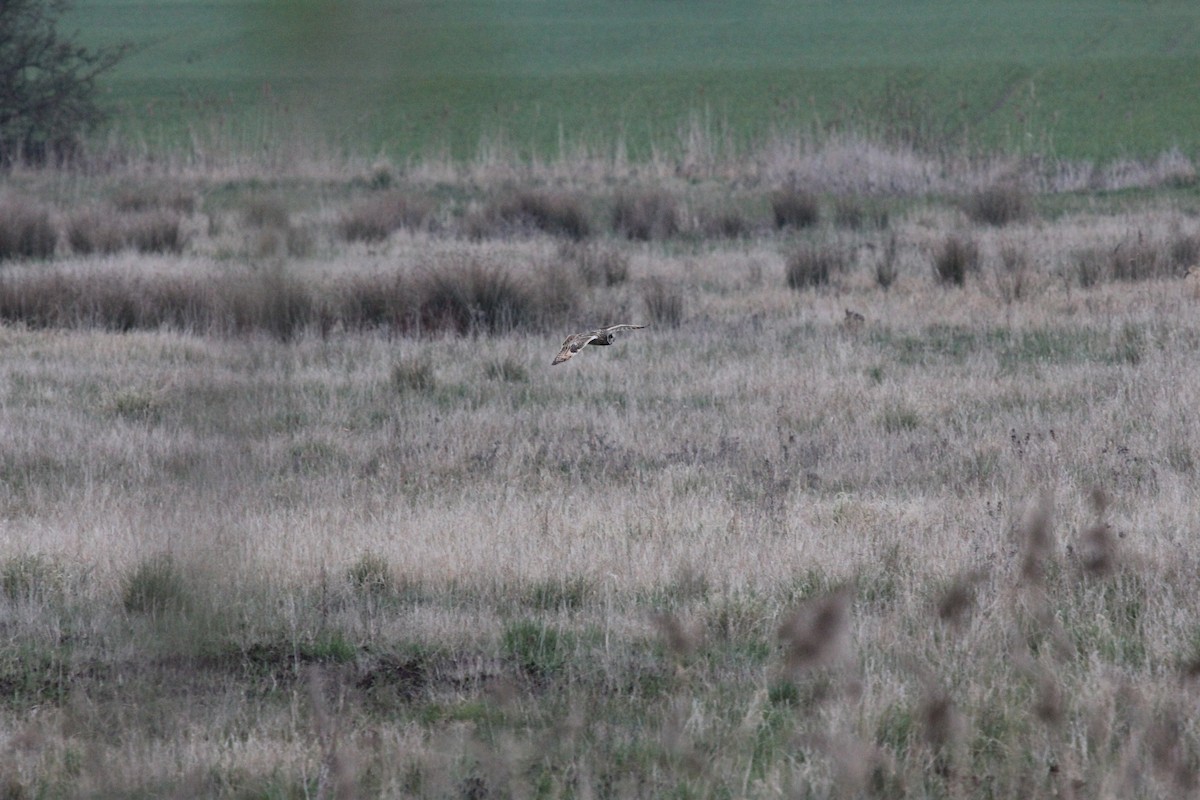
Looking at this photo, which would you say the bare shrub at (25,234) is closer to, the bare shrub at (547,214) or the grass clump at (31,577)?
the bare shrub at (547,214)

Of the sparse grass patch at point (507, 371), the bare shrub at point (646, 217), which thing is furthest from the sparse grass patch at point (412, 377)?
the bare shrub at point (646, 217)

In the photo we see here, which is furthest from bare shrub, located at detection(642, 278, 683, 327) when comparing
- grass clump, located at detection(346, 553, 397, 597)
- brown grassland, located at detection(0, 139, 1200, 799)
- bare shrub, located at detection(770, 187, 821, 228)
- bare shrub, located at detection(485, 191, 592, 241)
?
grass clump, located at detection(346, 553, 397, 597)

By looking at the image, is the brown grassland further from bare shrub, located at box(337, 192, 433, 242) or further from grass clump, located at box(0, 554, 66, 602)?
bare shrub, located at box(337, 192, 433, 242)

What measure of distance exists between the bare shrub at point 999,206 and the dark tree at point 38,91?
1885 centimetres

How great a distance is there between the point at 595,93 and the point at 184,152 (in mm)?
23846

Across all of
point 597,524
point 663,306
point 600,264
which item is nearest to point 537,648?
point 597,524

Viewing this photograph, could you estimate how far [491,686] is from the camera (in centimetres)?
407

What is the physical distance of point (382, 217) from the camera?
18.3 m

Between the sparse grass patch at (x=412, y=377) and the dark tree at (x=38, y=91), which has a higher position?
the dark tree at (x=38, y=91)

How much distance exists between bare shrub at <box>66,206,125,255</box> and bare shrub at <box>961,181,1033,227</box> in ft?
36.5

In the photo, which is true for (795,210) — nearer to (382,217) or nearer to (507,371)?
(382,217)

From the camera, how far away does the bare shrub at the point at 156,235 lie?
1656 centimetres

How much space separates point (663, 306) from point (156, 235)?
749 cm

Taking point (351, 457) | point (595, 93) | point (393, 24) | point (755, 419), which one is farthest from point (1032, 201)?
point (595, 93)
